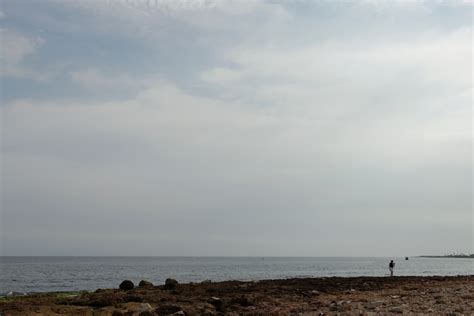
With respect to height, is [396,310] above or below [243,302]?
above

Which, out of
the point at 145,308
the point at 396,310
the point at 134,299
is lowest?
the point at 134,299

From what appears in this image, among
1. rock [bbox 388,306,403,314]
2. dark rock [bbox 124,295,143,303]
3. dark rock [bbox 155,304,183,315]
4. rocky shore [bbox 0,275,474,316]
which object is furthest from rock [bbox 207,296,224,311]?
rock [bbox 388,306,403,314]

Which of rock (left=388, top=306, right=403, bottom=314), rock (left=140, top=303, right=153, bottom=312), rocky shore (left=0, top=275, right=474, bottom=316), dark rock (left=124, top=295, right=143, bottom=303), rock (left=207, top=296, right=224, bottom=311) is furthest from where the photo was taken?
dark rock (left=124, top=295, right=143, bottom=303)

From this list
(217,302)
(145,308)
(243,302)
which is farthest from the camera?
(243,302)

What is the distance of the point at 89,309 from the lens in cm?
2012

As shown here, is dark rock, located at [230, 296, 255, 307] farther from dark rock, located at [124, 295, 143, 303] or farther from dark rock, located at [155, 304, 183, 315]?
dark rock, located at [124, 295, 143, 303]

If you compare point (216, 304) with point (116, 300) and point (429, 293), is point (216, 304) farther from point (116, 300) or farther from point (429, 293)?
point (429, 293)

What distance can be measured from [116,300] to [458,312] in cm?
1345

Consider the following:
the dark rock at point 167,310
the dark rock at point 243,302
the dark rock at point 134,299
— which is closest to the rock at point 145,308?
the dark rock at point 167,310

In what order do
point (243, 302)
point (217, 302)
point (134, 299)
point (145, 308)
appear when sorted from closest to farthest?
point (145, 308), point (217, 302), point (243, 302), point (134, 299)

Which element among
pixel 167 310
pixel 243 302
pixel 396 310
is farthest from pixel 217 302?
pixel 396 310

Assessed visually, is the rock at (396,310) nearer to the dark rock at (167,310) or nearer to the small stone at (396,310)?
the small stone at (396,310)

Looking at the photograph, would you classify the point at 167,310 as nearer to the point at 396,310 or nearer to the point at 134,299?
the point at 134,299

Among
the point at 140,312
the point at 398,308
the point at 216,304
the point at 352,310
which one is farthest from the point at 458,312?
the point at 140,312
